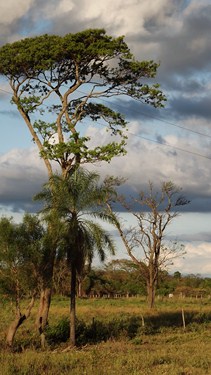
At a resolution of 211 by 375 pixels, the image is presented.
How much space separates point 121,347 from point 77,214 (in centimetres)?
643

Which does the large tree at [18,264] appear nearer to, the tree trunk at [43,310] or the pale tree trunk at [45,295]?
the pale tree trunk at [45,295]

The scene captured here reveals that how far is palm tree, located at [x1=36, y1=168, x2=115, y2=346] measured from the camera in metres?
29.3

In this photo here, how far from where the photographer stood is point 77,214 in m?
29.7

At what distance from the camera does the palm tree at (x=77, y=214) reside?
29344mm

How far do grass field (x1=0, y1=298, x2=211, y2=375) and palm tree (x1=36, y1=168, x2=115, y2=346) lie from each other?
111 inches

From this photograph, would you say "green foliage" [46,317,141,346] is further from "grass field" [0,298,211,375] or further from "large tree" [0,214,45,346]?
"large tree" [0,214,45,346]

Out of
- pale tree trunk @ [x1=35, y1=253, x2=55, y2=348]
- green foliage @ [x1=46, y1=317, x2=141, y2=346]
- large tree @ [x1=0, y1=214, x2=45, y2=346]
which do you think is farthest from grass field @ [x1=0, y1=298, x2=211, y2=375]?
large tree @ [x1=0, y1=214, x2=45, y2=346]

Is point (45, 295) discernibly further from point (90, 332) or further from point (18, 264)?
point (18, 264)

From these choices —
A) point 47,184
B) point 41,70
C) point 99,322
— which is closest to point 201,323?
point 99,322

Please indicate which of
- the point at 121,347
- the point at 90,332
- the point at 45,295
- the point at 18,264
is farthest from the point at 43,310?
the point at 121,347

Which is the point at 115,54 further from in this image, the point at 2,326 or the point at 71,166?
the point at 2,326

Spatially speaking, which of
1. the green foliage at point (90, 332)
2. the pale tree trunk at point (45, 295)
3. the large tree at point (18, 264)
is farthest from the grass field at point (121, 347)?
the large tree at point (18, 264)

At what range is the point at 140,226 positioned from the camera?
50.3 meters

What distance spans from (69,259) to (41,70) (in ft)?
38.8
